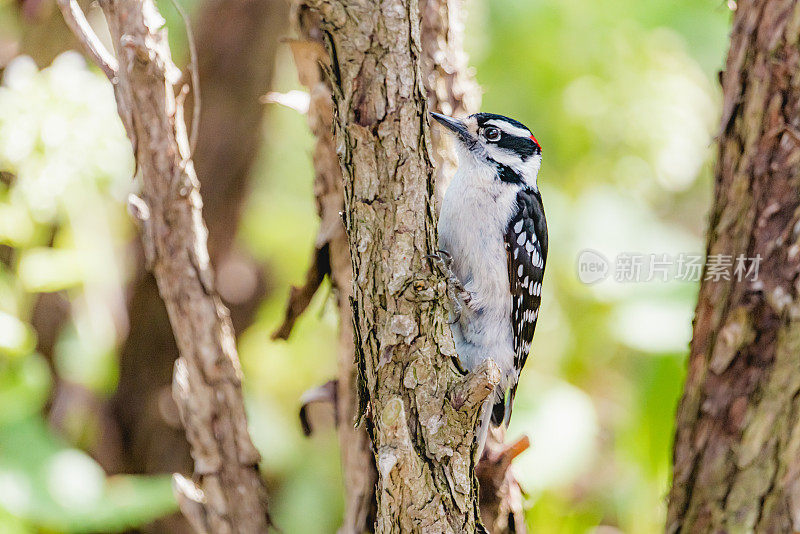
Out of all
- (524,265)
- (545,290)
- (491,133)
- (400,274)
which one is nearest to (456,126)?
(491,133)

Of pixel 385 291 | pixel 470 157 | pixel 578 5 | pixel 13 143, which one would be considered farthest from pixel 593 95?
pixel 13 143

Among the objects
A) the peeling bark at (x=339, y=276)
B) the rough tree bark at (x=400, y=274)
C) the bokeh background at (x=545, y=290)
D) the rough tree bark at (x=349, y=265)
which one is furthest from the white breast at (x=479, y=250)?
the bokeh background at (x=545, y=290)

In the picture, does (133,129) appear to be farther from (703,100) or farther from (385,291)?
(703,100)

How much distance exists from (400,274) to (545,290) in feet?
6.82

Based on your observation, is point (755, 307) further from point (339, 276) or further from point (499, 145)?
point (339, 276)

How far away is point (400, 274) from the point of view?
1.52 m

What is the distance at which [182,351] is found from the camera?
75.5 inches

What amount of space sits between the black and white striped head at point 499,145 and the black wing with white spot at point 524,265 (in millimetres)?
82

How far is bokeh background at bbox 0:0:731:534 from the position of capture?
7.82ft

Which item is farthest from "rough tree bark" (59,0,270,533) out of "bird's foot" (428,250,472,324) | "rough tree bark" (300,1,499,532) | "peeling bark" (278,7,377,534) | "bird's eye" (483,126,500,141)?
"bird's eye" (483,126,500,141)

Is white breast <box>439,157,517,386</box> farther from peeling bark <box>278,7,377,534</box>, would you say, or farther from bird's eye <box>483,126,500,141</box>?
peeling bark <box>278,7,377,534</box>

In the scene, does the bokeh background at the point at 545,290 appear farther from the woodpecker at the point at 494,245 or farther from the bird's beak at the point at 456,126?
the bird's beak at the point at 456,126

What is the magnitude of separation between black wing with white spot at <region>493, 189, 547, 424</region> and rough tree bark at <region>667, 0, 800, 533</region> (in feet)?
1.70

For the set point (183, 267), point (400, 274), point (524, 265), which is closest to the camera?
point (400, 274)
